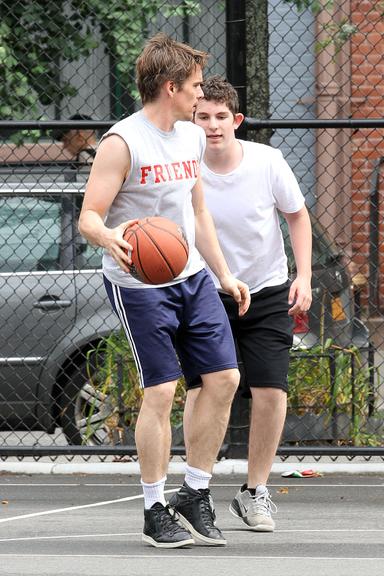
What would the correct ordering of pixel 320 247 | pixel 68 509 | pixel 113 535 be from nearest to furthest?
pixel 113 535
pixel 68 509
pixel 320 247

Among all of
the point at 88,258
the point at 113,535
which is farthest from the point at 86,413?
the point at 113,535

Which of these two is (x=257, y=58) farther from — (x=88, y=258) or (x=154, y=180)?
(x=154, y=180)

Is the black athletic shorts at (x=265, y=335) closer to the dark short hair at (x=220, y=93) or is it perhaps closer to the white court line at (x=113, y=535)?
the white court line at (x=113, y=535)

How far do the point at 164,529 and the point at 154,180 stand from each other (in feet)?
4.35

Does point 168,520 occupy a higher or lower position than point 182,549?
higher

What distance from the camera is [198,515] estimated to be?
5809 mm

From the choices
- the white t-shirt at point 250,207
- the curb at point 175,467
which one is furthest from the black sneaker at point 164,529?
the curb at point 175,467

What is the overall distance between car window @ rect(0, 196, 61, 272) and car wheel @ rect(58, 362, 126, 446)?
0.68 meters

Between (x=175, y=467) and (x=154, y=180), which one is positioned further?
(x=175, y=467)

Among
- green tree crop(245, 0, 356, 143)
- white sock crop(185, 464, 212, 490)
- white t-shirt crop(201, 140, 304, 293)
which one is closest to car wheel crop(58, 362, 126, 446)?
green tree crop(245, 0, 356, 143)

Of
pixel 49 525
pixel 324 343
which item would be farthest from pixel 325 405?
pixel 49 525

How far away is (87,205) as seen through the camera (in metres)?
5.62

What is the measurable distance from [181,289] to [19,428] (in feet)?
11.9

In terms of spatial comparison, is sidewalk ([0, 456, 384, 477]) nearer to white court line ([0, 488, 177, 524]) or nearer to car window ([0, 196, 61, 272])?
white court line ([0, 488, 177, 524])
